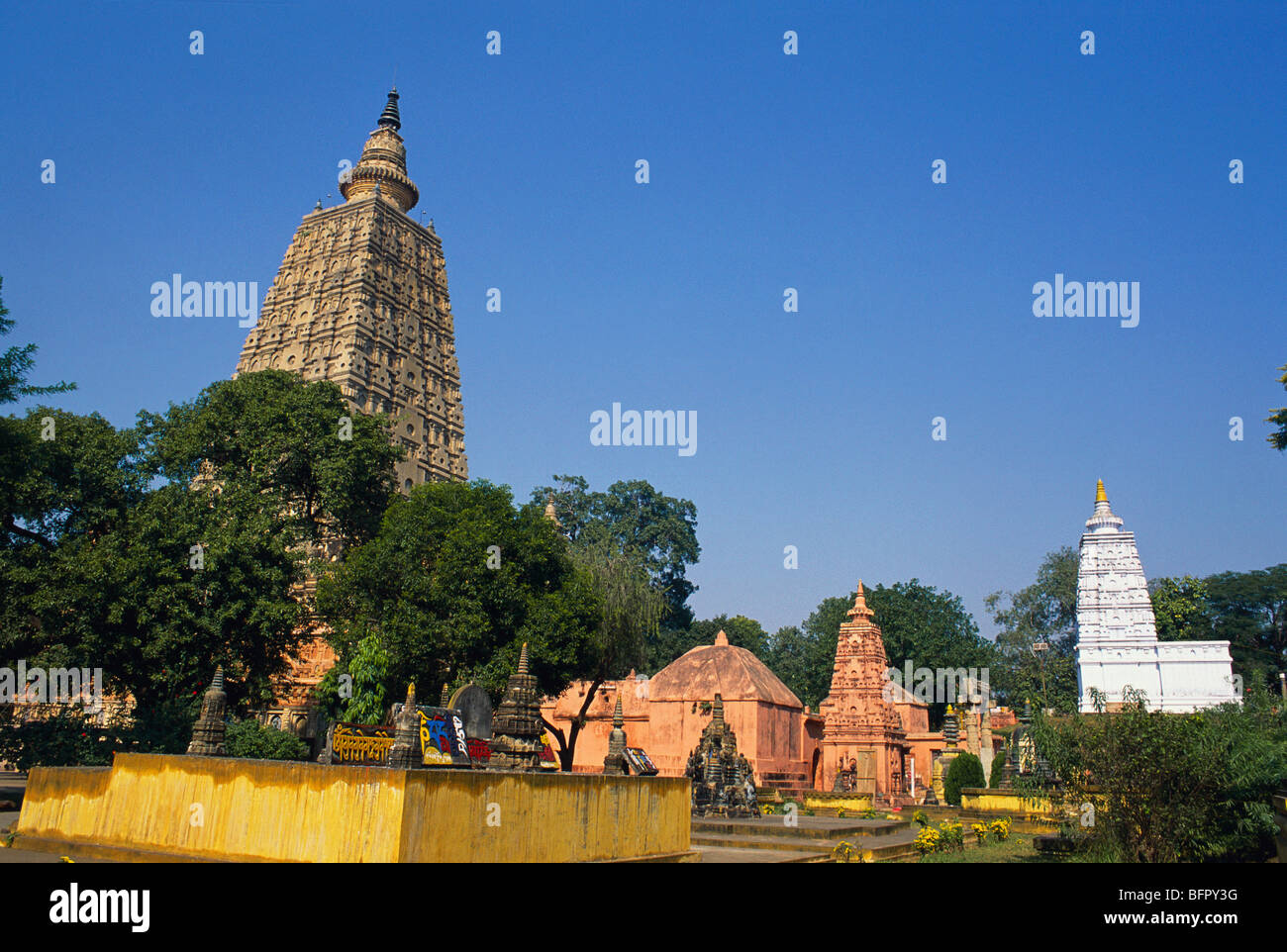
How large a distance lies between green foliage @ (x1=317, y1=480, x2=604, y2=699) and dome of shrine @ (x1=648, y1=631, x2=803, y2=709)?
4563mm

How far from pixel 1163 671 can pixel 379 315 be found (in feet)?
154

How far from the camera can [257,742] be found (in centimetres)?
2206

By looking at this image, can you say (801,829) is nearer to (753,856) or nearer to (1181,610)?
(753,856)

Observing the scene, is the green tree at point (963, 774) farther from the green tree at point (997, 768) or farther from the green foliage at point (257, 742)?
the green foliage at point (257, 742)

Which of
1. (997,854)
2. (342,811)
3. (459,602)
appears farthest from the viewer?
(459,602)

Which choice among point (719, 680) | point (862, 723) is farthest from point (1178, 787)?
point (719, 680)

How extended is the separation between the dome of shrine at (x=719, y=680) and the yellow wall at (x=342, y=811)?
19.8 metres

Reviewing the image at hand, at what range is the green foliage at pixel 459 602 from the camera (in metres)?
25.9

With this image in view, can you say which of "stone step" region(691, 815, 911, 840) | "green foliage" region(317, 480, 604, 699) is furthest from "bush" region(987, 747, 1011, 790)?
"stone step" region(691, 815, 911, 840)

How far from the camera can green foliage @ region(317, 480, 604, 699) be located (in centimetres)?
2592
